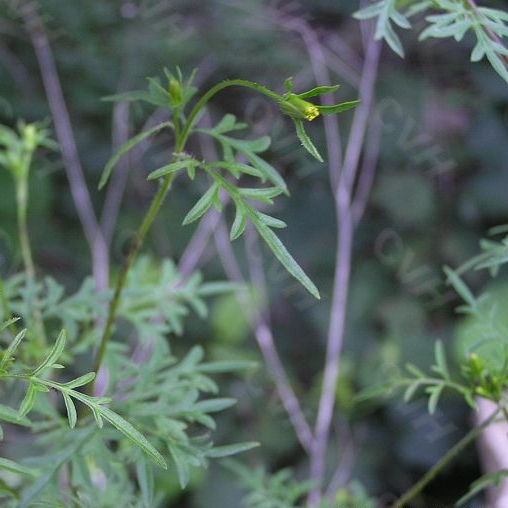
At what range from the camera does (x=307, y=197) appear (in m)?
1.70

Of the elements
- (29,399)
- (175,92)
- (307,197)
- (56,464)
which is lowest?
(307,197)

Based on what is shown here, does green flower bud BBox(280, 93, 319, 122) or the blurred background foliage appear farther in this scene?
the blurred background foliage

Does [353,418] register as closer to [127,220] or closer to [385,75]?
[127,220]

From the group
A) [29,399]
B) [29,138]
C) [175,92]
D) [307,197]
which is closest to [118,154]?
[175,92]

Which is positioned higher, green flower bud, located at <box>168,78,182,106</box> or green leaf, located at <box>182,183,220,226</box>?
green flower bud, located at <box>168,78,182,106</box>

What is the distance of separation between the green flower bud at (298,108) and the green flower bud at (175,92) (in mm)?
114

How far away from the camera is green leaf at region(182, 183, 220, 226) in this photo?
0.41 m

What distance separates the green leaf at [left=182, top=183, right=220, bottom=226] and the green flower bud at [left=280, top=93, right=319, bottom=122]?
0.22ft

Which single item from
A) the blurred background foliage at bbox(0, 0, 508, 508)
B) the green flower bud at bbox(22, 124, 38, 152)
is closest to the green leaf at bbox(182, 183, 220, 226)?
the green flower bud at bbox(22, 124, 38, 152)

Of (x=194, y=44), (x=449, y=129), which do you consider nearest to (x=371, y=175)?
(x=449, y=129)

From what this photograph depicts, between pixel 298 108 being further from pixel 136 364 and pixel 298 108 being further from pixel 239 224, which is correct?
pixel 136 364

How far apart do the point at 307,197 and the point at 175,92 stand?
122 cm

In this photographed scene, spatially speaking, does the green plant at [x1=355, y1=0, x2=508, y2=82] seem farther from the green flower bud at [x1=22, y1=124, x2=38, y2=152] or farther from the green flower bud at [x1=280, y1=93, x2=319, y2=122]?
the green flower bud at [x1=22, y1=124, x2=38, y2=152]

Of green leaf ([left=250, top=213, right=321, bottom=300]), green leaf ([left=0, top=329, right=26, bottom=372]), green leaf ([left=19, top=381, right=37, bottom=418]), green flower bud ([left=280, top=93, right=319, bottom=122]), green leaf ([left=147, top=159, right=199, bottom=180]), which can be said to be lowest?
green leaf ([left=19, top=381, right=37, bottom=418])
